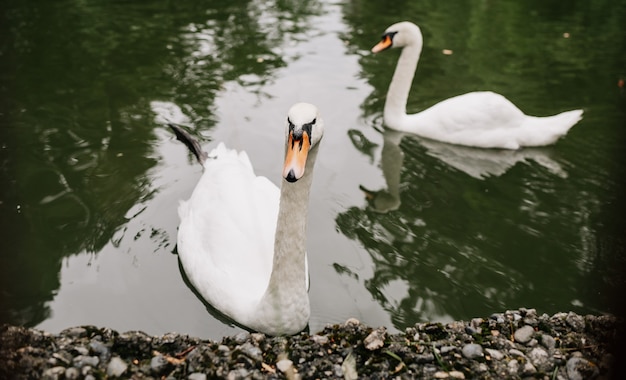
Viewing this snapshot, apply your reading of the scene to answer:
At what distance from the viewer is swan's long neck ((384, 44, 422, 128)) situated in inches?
294

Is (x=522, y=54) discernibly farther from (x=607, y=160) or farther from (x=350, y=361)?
(x=350, y=361)

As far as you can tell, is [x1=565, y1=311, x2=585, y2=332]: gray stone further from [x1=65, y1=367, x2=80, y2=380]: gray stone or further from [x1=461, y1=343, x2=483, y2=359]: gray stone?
[x1=65, y1=367, x2=80, y2=380]: gray stone

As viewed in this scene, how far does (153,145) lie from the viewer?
676cm

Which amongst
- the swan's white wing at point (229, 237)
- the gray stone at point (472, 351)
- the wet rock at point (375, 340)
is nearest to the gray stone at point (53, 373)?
the swan's white wing at point (229, 237)

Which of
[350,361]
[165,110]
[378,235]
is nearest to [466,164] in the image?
[378,235]

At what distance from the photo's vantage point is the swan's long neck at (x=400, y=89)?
7461mm

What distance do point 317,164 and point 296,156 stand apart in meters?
3.15

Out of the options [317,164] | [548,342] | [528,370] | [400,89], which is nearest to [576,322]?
[548,342]

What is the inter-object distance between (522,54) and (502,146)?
3.63 m

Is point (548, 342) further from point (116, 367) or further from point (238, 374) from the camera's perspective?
point (116, 367)

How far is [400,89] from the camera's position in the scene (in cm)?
752

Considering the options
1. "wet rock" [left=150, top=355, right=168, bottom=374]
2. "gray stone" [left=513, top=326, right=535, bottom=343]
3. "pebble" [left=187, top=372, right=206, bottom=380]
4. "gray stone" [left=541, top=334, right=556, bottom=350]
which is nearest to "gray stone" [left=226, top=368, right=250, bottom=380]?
"pebble" [left=187, top=372, right=206, bottom=380]

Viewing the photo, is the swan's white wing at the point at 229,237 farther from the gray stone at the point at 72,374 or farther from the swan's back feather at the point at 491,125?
the swan's back feather at the point at 491,125

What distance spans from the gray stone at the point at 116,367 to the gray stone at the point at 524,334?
85.4 inches
